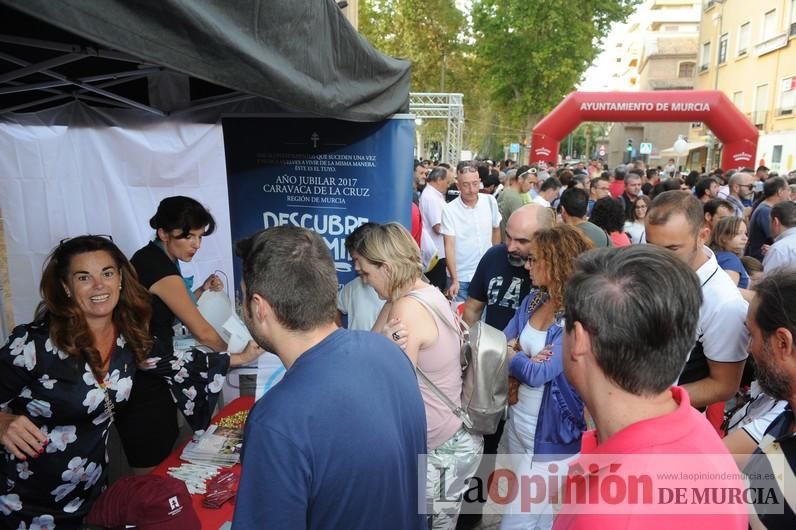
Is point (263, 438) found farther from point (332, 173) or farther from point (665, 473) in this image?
point (332, 173)

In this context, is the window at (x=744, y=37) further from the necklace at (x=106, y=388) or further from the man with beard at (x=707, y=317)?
the necklace at (x=106, y=388)

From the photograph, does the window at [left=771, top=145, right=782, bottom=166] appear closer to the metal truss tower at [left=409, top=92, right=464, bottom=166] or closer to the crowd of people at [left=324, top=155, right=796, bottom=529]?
the metal truss tower at [left=409, top=92, right=464, bottom=166]

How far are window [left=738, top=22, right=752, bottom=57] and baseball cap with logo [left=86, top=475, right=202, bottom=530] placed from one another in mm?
34492

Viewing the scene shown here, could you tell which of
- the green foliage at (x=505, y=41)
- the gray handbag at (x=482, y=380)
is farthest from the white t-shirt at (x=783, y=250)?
the green foliage at (x=505, y=41)

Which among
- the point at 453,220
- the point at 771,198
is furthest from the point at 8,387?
the point at 771,198

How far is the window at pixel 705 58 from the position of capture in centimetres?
3375

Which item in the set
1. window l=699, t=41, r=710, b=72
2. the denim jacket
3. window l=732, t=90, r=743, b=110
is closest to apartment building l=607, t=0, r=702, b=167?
window l=699, t=41, r=710, b=72

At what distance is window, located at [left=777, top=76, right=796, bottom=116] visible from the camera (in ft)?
75.0

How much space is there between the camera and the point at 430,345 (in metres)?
2.21

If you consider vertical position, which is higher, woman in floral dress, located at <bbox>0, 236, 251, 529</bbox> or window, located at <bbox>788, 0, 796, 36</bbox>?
window, located at <bbox>788, 0, 796, 36</bbox>

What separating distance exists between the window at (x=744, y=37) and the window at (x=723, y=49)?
66.5 inches

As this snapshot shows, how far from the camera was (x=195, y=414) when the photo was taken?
254 cm

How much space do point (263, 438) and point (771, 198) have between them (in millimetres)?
6723

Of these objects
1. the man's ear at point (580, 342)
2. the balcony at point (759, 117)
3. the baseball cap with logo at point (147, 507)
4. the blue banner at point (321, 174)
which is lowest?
the baseball cap with logo at point (147, 507)
